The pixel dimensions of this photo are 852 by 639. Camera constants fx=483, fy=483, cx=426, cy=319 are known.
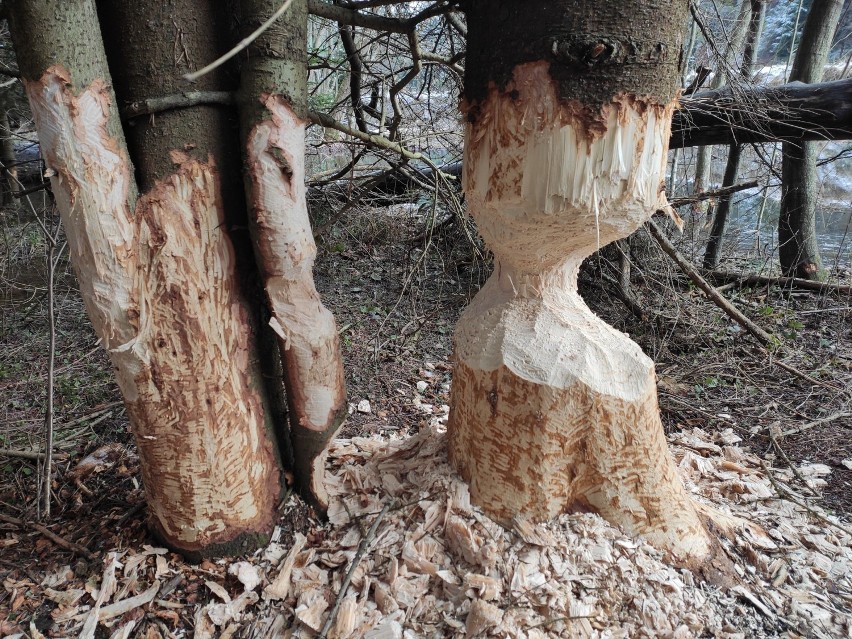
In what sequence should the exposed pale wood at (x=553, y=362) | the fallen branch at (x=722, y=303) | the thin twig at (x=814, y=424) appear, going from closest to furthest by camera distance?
1. the exposed pale wood at (x=553, y=362)
2. the thin twig at (x=814, y=424)
3. the fallen branch at (x=722, y=303)

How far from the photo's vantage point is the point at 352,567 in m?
1.37

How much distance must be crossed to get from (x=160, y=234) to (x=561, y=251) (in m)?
1.02

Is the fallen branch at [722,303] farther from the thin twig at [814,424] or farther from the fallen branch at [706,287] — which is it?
the thin twig at [814,424]

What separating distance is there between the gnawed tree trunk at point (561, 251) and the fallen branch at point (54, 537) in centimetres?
119

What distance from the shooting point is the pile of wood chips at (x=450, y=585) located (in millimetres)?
1263

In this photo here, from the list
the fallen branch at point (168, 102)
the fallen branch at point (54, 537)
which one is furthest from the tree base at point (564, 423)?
the fallen branch at point (54, 537)

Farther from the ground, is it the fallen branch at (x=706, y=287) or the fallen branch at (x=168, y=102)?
the fallen branch at (x=168, y=102)

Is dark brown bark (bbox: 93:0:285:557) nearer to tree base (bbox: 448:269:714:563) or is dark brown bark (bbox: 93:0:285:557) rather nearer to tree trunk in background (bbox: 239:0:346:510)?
tree trunk in background (bbox: 239:0:346:510)

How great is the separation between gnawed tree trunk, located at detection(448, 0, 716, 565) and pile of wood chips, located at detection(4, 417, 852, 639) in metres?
0.12

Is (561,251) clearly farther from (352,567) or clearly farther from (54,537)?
(54,537)

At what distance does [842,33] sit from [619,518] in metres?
11.8

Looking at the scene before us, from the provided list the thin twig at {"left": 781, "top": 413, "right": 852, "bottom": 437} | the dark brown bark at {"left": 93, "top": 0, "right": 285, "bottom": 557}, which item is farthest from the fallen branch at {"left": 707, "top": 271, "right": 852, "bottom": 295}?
the dark brown bark at {"left": 93, "top": 0, "right": 285, "bottom": 557}

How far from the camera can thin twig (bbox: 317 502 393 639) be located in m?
1.27

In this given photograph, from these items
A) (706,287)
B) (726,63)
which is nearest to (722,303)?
(706,287)
